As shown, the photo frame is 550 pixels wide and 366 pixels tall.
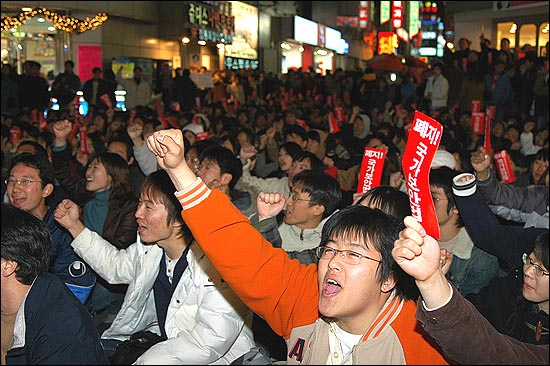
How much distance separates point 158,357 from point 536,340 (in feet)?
5.06

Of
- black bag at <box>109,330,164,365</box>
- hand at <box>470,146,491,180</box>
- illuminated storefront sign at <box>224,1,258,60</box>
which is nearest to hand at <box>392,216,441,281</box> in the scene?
black bag at <box>109,330,164,365</box>

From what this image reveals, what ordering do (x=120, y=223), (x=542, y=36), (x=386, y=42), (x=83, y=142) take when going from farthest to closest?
1. (x=386, y=42)
2. (x=542, y=36)
3. (x=83, y=142)
4. (x=120, y=223)

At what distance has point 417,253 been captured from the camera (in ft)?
5.28

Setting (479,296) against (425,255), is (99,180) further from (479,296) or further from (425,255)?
(425,255)

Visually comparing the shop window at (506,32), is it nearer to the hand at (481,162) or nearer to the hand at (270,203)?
the hand at (481,162)

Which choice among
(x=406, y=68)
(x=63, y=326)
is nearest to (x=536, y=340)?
(x=63, y=326)

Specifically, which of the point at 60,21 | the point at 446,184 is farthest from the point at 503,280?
the point at 60,21

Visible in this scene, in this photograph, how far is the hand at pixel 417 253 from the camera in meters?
1.61

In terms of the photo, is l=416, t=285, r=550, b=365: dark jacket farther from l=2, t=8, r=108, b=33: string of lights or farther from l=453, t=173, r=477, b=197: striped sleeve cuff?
l=2, t=8, r=108, b=33: string of lights

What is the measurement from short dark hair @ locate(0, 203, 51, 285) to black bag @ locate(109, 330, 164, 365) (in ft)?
2.34

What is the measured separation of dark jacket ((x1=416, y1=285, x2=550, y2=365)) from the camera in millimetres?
1684

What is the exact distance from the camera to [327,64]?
3569 cm

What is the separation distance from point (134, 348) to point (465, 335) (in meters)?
1.86

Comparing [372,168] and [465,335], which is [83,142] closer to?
[372,168]
